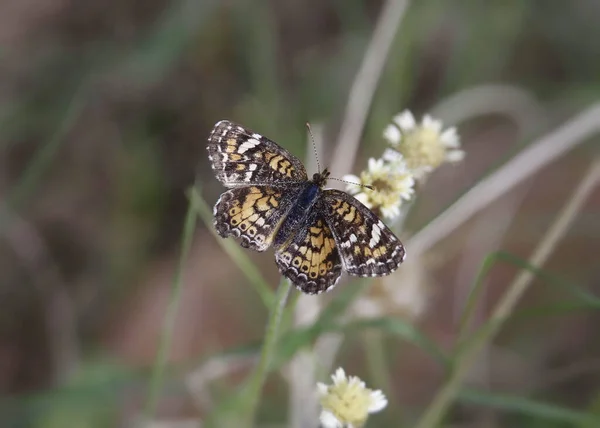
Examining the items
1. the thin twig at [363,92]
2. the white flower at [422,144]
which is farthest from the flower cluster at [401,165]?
the thin twig at [363,92]

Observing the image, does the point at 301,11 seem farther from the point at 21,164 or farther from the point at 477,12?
the point at 21,164

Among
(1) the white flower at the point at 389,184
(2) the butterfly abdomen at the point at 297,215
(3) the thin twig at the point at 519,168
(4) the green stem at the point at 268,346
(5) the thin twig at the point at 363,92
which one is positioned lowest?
(4) the green stem at the point at 268,346

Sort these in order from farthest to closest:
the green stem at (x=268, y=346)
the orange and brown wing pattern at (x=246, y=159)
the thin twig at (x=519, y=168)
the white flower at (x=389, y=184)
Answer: the thin twig at (x=519, y=168) < the orange and brown wing pattern at (x=246, y=159) < the white flower at (x=389, y=184) < the green stem at (x=268, y=346)

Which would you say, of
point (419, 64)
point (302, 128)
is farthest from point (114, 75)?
point (419, 64)

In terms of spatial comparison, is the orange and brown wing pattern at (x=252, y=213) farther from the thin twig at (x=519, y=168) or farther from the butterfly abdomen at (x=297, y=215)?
the thin twig at (x=519, y=168)

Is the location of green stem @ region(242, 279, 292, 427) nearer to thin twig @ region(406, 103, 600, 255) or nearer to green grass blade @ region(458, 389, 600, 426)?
green grass blade @ region(458, 389, 600, 426)

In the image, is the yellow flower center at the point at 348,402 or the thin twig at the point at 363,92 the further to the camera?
the thin twig at the point at 363,92

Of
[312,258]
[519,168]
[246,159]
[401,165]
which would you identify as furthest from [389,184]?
[519,168]
